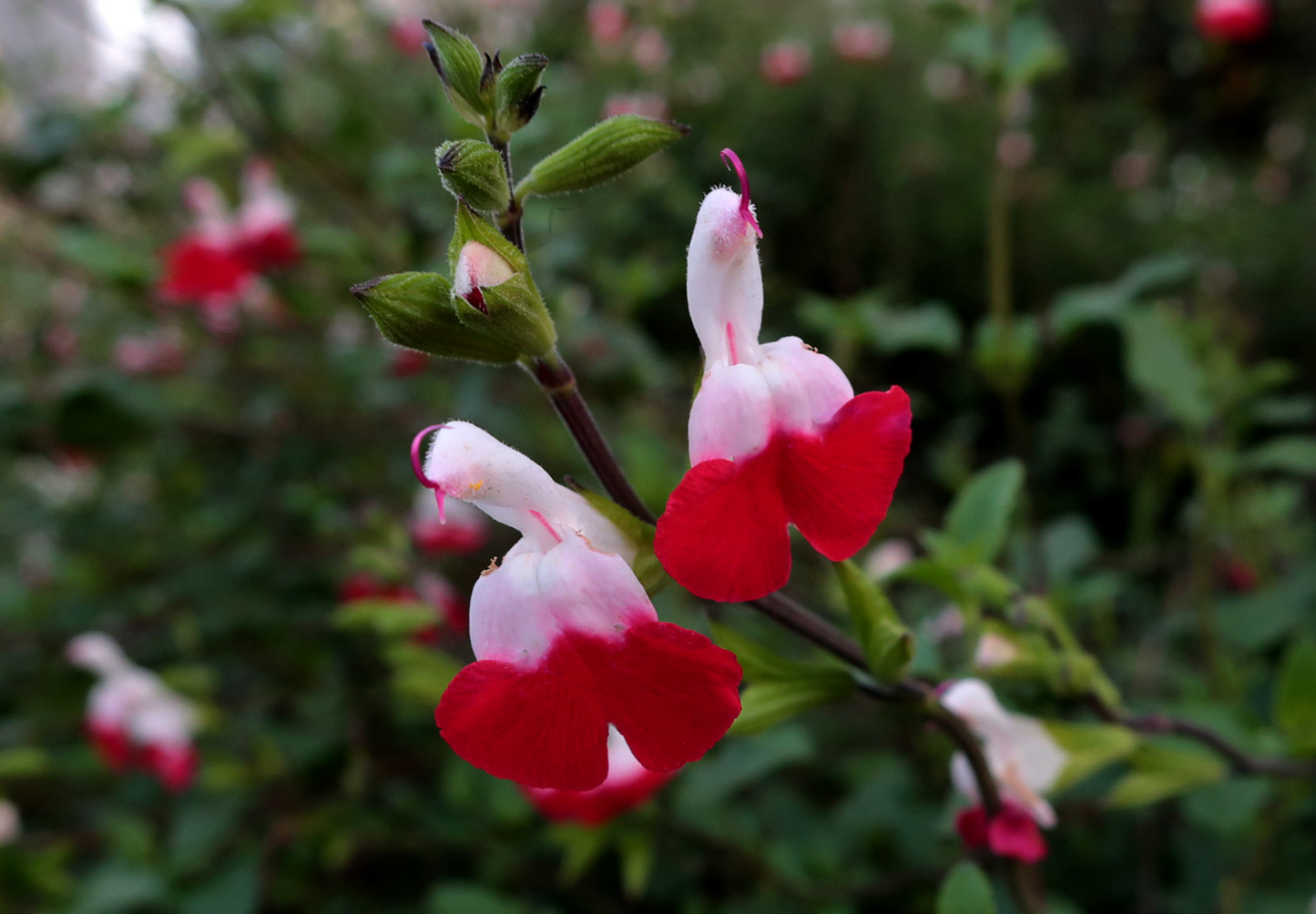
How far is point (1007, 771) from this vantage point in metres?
0.50

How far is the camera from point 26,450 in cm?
138

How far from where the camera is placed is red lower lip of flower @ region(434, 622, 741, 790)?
31 cm

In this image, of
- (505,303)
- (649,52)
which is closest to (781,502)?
(505,303)

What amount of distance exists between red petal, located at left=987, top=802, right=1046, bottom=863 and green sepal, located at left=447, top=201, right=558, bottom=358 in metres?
0.34

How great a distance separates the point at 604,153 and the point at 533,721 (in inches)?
8.8

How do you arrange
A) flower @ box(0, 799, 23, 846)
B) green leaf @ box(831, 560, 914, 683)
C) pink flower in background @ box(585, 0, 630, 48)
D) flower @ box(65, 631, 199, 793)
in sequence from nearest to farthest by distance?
green leaf @ box(831, 560, 914, 683) < flower @ box(65, 631, 199, 793) < flower @ box(0, 799, 23, 846) < pink flower in background @ box(585, 0, 630, 48)

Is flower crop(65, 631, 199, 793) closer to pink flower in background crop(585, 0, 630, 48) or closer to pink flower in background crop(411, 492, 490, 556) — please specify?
pink flower in background crop(411, 492, 490, 556)

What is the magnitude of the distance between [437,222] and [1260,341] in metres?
2.52

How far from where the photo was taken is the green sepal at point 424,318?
31cm

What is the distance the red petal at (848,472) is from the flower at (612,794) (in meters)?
0.47

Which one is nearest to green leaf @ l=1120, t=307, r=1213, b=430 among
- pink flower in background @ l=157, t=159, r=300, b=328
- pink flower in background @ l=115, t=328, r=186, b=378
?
pink flower in background @ l=157, t=159, r=300, b=328

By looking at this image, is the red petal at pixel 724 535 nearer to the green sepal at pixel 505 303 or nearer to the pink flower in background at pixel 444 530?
the green sepal at pixel 505 303

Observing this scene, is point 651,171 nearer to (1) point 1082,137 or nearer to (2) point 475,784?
(2) point 475,784

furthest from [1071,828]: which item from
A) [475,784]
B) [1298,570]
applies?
[475,784]
